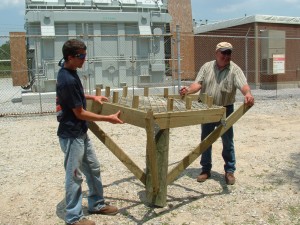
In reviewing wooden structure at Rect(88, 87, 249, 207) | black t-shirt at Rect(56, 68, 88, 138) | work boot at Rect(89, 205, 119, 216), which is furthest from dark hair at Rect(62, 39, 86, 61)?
work boot at Rect(89, 205, 119, 216)

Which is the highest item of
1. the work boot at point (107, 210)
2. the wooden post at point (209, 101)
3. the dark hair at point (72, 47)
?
the dark hair at point (72, 47)

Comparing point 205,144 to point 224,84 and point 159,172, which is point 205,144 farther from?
point 224,84

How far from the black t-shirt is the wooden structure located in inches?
20.4

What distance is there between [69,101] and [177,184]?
2289 mm

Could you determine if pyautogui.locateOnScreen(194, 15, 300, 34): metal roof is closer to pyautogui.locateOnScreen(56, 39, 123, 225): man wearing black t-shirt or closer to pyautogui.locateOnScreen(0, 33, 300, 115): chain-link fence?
pyautogui.locateOnScreen(0, 33, 300, 115): chain-link fence

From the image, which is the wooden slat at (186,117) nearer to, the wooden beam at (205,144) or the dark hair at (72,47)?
the wooden beam at (205,144)

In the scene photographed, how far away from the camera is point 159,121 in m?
3.74

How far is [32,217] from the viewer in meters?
4.35

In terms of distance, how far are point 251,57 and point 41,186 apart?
15.8m

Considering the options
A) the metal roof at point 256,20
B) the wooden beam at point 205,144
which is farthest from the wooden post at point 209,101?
the metal roof at point 256,20

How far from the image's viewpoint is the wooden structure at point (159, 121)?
378 cm

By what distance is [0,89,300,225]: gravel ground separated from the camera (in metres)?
4.28

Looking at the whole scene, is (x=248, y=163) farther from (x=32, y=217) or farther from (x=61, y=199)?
(x=32, y=217)

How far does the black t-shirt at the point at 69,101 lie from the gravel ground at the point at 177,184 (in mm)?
1099
